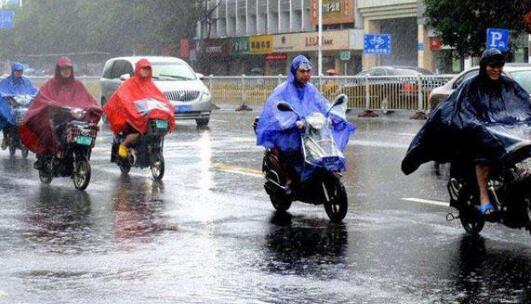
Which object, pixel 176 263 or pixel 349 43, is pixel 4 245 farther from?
pixel 349 43

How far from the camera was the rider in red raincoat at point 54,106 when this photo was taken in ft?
50.4

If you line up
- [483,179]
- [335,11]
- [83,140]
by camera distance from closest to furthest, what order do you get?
[483,179] < [83,140] < [335,11]

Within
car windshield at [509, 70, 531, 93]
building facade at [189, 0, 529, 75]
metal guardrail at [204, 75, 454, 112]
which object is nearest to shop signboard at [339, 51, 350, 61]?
building facade at [189, 0, 529, 75]

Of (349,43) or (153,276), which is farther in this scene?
(349,43)

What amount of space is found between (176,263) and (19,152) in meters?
13.5

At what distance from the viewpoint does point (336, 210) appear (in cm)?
1134

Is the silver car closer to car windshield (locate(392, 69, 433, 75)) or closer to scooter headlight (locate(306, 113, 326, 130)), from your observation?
car windshield (locate(392, 69, 433, 75))

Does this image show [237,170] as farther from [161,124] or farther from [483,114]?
[483,114]

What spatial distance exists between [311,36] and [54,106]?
2133 inches

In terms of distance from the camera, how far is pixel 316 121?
11.5 metres

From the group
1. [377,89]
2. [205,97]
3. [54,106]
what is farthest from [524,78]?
[377,89]

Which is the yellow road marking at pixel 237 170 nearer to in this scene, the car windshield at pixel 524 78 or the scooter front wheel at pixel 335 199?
the scooter front wheel at pixel 335 199

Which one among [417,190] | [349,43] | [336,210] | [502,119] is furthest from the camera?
[349,43]

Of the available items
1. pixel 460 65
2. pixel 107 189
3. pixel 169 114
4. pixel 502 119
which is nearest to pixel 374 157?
pixel 169 114
